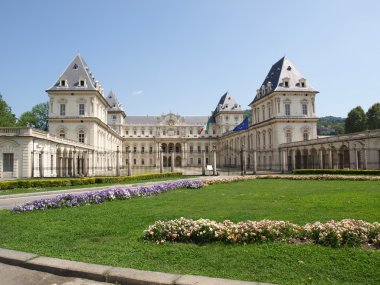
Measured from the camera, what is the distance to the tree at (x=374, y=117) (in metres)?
72.5

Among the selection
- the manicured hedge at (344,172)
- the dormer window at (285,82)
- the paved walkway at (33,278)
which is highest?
the dormer window at (285,82)

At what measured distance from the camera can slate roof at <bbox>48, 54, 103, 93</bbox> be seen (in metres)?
52.3

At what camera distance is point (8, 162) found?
31438 millimetres

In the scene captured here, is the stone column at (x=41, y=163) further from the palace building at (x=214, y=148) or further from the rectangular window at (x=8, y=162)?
the rectangular window at (x=8, y=162)

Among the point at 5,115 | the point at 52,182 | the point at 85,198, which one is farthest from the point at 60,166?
the point at 5,115

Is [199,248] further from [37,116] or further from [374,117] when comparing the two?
[37,116]

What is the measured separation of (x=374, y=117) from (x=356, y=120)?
11.7 feet

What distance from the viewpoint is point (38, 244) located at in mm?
7469

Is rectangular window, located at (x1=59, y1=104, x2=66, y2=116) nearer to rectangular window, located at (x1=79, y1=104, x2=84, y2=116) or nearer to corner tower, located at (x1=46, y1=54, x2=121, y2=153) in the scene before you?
corner tower, located at (x1=46, y1=54, x2=121, y2=153)

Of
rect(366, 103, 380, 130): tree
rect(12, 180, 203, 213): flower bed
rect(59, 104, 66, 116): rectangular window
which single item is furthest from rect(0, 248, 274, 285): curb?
rect(366, 103, 380, 130): tree

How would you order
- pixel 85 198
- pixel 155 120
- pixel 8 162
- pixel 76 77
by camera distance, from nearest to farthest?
pixel 85 198 < pixel 8 162 < pixel 76 77 < pixel 155 120

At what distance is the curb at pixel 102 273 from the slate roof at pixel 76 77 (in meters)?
48.2

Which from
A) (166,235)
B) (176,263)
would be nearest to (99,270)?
(176,263)

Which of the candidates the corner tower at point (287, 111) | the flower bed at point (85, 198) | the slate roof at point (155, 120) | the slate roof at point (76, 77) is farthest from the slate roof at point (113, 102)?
the flower bed at point (85, 198)
